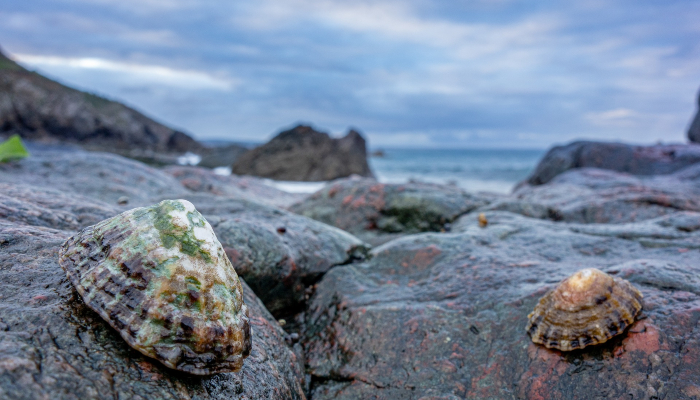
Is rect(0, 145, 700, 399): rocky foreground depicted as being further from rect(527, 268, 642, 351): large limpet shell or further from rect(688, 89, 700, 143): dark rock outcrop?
rect(688, 89, 700, 143): dark rock outcrop

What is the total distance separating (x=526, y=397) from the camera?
87.3 inches

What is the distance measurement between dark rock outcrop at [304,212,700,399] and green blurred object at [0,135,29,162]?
15.9 feet

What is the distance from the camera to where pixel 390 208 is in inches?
221

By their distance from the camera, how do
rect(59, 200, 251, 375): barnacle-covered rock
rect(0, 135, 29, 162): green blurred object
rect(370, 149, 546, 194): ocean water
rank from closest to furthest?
rect(59, 200, 251, 375): barnacle-covered rock, rect(0, 135, 29, 162): green blurred object, rect(370, 149, 546, 194): ocean water

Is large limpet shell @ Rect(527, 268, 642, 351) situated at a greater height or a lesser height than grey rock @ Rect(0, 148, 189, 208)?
lesser

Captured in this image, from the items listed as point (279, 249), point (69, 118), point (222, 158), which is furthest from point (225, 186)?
point (69, 118)

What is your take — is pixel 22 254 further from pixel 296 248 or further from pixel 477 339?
pixel 477 339

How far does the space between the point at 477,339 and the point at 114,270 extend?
7.00 feet

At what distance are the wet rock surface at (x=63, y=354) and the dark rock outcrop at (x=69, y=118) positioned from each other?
46.9 m

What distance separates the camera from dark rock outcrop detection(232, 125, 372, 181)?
21312 mm

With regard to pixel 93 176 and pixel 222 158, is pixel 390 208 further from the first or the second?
pixel 222 158

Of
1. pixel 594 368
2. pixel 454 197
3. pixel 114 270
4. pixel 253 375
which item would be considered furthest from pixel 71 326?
pixel 454 197

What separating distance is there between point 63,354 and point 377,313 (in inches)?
75.9

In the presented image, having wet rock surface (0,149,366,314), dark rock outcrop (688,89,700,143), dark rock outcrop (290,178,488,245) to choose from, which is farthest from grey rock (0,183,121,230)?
dark rock outcrop (688,89,700,143)
